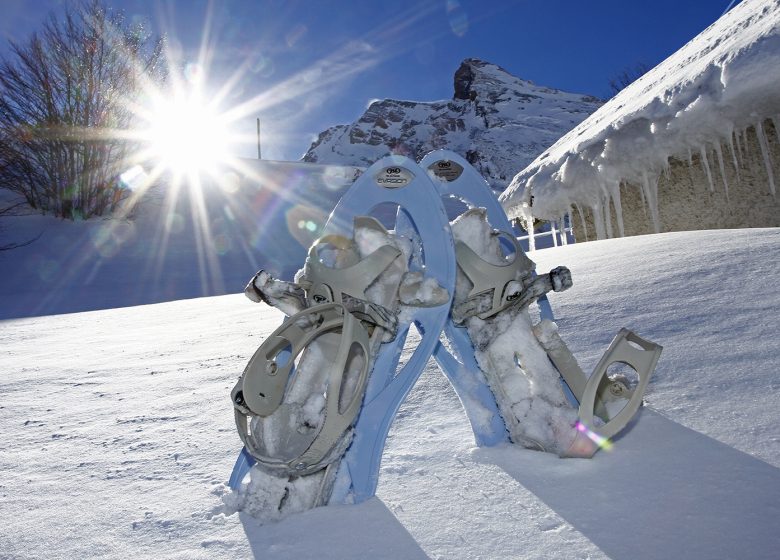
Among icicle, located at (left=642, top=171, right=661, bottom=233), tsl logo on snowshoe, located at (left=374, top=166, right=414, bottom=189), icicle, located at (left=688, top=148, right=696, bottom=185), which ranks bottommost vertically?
tsl logo on snowshoe, located at (left=374, top=166, right=414, bottom=189)

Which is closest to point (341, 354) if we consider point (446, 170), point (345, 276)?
point (345, 276)

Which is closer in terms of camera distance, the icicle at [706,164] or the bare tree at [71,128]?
the icicle at [706,164]

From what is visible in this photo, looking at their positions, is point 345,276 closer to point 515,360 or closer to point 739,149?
point 515,360

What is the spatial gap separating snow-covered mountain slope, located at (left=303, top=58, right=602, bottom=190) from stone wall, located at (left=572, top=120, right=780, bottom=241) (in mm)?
35834

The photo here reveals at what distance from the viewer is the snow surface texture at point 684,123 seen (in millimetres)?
2811

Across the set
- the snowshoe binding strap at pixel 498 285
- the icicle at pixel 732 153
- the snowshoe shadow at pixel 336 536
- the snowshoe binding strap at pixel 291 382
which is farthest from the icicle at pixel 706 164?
the snowshoe shadow at pixel 336 536

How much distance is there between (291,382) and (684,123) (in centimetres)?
344

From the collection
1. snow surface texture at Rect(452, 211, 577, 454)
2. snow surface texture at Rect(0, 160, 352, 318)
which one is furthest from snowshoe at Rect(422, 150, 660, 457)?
snow surface texture at Rect(0, 160, 352, 318)

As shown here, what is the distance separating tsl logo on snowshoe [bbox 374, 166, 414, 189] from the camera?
1.27 metres

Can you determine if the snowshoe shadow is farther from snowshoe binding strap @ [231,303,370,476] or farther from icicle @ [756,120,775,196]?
icicle @ [756,120,775,196]

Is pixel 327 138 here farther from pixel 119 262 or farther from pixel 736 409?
pixel 736 409

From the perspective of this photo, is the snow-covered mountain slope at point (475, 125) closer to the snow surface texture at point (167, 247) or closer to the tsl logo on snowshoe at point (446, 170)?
the snow surface texture at point (167, 247)

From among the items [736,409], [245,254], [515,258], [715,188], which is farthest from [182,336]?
[245,254]

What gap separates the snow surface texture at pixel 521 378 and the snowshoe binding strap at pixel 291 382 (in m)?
0.34
